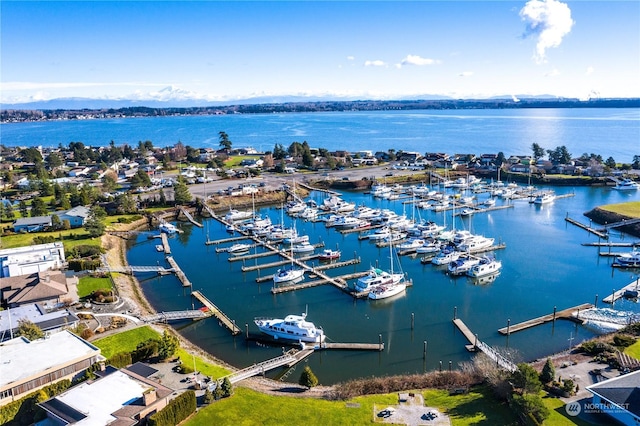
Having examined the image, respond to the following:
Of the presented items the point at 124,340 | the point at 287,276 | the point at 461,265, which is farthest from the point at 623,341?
the point at 124,340

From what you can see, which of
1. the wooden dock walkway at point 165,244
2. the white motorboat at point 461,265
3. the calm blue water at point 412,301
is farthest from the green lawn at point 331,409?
the wooden dock walkway at point 165,244

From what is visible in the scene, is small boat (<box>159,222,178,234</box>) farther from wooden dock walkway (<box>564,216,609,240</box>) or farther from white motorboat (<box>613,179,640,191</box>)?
white motorboat (<box>613,179,640,191</box>)

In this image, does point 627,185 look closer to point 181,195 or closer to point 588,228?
point 588,228

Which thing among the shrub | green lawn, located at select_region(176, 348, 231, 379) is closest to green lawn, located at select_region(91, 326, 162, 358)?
green lawn, located at select_region(176, 348, 231, 379)

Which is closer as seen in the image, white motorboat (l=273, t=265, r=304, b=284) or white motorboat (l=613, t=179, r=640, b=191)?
white motorboat (l=273, t=265, r=304, b=284)

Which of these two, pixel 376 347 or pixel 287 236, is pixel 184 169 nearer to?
pixel 287 236

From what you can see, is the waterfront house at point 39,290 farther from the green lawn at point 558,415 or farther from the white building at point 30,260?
the green lawn at point 558,415
